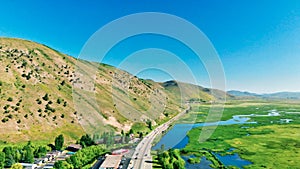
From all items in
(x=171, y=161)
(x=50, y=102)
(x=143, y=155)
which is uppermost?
(x=50, y=102)

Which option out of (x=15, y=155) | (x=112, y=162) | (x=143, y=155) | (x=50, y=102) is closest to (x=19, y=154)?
(x=15, y=155)

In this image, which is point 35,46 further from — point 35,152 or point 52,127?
point 35,152

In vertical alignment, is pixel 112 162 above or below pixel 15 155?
below

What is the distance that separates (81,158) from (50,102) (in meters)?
33.5

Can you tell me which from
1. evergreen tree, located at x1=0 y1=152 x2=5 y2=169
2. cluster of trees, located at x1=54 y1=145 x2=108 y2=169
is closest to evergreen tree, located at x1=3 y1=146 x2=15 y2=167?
evergreen tree, located at x1=0 y1=152 x2=5 y2=169

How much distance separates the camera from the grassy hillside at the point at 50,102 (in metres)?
52.8

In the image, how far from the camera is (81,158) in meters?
36.3

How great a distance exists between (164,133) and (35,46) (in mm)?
68221

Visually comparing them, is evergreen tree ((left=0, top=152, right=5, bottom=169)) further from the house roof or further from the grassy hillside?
the house roof

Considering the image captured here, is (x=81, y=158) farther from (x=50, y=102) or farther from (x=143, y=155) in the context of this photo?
(x=50, y=102)

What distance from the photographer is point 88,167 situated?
35219 mm

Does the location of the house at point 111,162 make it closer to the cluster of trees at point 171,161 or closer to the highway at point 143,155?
the highway at point 143,155

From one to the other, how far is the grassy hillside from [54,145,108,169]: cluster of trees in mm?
14974

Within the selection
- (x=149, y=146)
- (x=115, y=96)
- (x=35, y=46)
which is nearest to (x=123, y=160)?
(x=149, y=146)
